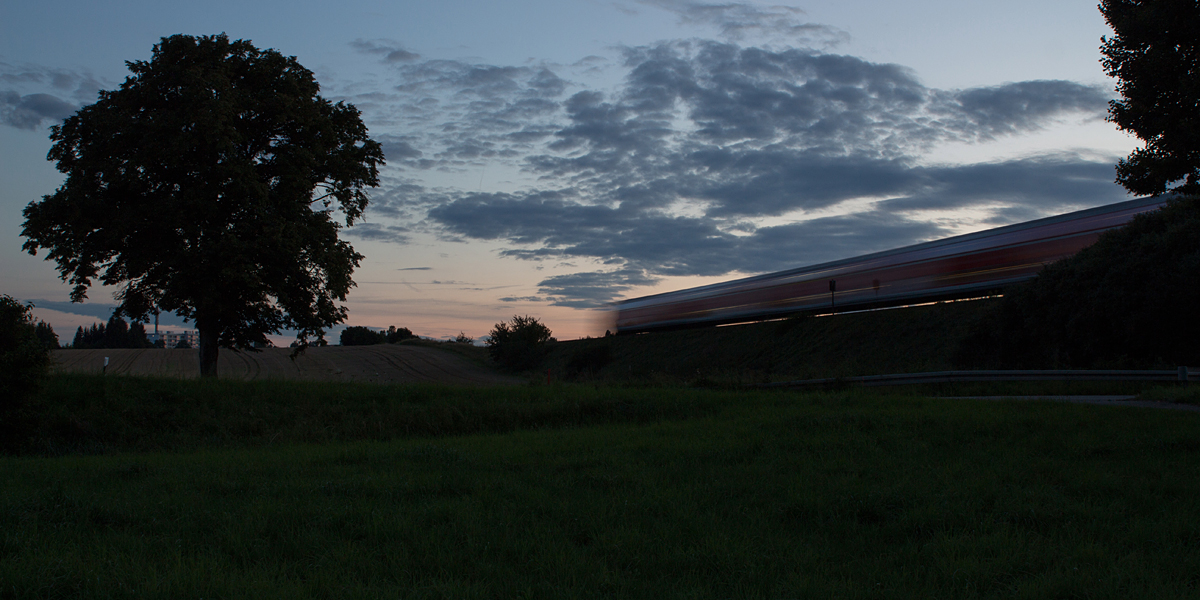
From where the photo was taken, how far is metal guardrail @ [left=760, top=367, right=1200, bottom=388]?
57.5 feet

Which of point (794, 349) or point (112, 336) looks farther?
point (112, 336)

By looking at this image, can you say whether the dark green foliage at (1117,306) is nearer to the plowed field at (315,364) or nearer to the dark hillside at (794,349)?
the dark hillside at (794,349)

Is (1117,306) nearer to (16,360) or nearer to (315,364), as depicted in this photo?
(16,360)

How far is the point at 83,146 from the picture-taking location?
2078cm

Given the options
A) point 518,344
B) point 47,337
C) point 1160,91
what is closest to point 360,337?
point 518,344

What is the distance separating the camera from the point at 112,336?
9888cm

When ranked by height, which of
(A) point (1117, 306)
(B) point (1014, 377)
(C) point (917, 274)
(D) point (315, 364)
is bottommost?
(B) point (1014, 377)

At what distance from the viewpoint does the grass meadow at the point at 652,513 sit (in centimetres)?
466


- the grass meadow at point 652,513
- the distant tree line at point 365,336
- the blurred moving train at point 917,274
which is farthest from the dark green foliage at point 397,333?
the grass meadow at point 652,513

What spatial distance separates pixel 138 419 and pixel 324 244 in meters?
9.56

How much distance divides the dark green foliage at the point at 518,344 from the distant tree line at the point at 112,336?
6005 cm

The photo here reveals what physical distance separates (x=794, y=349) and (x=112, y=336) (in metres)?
101

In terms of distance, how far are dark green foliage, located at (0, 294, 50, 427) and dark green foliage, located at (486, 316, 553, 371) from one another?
136 ft

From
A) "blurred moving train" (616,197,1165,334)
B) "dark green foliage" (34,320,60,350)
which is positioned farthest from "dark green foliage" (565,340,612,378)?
"dark green foliage" (34,320,60,350)
